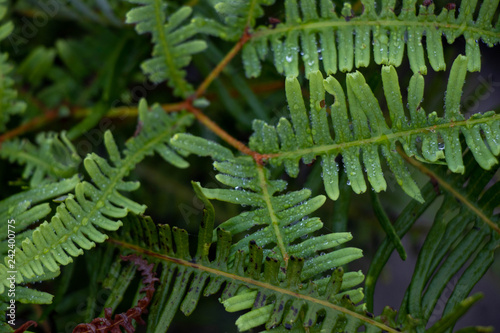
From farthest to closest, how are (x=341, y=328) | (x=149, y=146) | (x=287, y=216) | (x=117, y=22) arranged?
(x=117, y=22), (x=149, y=146), (x=287, y=216), (x=341, y=328)

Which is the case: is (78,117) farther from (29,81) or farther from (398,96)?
(398,96)

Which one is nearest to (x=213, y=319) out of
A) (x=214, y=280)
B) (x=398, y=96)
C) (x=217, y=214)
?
(x=217, y=214)

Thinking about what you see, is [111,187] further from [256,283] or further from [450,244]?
[450,244]

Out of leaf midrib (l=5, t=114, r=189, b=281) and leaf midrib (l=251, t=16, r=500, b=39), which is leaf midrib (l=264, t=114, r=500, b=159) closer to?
leaf midrib (l=251, t=16, r=500, b=39)

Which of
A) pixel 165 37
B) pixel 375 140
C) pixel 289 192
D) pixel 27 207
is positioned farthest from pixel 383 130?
pixel 27 207

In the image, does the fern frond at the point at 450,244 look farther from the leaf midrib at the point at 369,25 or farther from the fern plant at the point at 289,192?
the leaf midrib at the point at 369,25

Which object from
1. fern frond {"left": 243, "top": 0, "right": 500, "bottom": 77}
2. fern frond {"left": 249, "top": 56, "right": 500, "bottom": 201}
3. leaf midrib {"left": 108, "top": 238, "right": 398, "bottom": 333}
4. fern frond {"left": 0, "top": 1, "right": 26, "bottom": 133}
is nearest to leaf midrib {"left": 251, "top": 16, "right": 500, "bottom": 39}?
fern frond {"left": 243, "top": 0, "right": 500, "bottom": 77}

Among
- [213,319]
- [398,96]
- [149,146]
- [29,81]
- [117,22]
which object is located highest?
[117,22]
